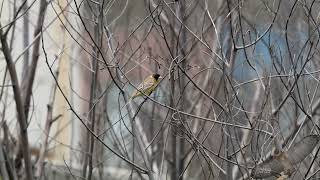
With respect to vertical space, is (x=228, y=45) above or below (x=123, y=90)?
above

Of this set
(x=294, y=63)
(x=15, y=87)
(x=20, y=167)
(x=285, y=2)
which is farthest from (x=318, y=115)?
(x=20, y=167)

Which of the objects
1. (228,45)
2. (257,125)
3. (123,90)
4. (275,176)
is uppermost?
(228,45)

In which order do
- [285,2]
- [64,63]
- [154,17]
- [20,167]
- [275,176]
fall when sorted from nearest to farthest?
[275,176] < [154,17] < [285,2] < [20,167] < [64,63]

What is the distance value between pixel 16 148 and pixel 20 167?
240 millimetres

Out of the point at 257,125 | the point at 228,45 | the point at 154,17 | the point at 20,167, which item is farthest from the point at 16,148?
the point at 257,125

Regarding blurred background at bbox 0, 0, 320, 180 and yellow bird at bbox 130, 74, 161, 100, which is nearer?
blurred background at bbox 0, 0, 320, 180

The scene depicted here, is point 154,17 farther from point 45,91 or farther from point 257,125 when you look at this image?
point 45,91

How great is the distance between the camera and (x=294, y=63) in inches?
187

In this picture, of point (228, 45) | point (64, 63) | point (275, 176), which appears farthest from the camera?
point (64, 63)

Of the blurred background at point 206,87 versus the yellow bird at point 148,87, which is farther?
the yellow bird at point 148,87

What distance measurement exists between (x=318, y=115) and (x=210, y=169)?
1.81 meters

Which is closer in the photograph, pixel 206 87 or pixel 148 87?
pixel 148 87

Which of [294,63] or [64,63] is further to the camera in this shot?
[64,63]

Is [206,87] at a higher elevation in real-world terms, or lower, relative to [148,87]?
higher
